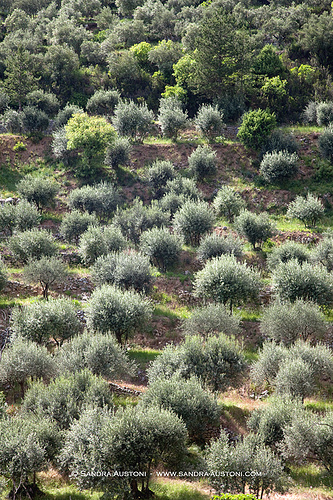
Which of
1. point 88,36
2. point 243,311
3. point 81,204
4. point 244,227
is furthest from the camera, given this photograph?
point 88,36

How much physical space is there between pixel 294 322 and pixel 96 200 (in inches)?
1343

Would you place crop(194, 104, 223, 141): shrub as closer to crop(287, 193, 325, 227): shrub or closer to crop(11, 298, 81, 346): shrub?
crop(287, 193, 325, 227): shrub

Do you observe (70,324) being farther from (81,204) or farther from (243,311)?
(81,204)

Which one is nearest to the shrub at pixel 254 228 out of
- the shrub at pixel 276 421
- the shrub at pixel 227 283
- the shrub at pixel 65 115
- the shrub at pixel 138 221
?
the shrub at pixel 227 283

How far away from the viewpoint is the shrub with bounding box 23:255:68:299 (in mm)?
38875

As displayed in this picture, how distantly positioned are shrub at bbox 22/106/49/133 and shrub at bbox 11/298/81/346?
46685 millimetres

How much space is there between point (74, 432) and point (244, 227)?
31367 millimetres

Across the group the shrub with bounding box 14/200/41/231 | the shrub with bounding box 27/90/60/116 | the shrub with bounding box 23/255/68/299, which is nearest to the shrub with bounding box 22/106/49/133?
the shrub with bounding box 27/90/60/116

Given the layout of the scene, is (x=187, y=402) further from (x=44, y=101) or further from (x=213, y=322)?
(x=44, y=101)

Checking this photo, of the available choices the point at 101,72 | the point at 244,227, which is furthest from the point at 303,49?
the point at 244,227

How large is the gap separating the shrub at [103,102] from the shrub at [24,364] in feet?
193

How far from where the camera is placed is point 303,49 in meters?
79.6

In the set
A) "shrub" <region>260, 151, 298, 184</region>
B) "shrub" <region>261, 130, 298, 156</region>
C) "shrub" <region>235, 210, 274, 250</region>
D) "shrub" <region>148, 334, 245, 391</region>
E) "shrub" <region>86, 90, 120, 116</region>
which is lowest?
"shrub" <region>148, 334, 245, 391</region>

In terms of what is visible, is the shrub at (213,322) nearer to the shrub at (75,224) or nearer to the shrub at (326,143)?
the shrub at (75,224)
